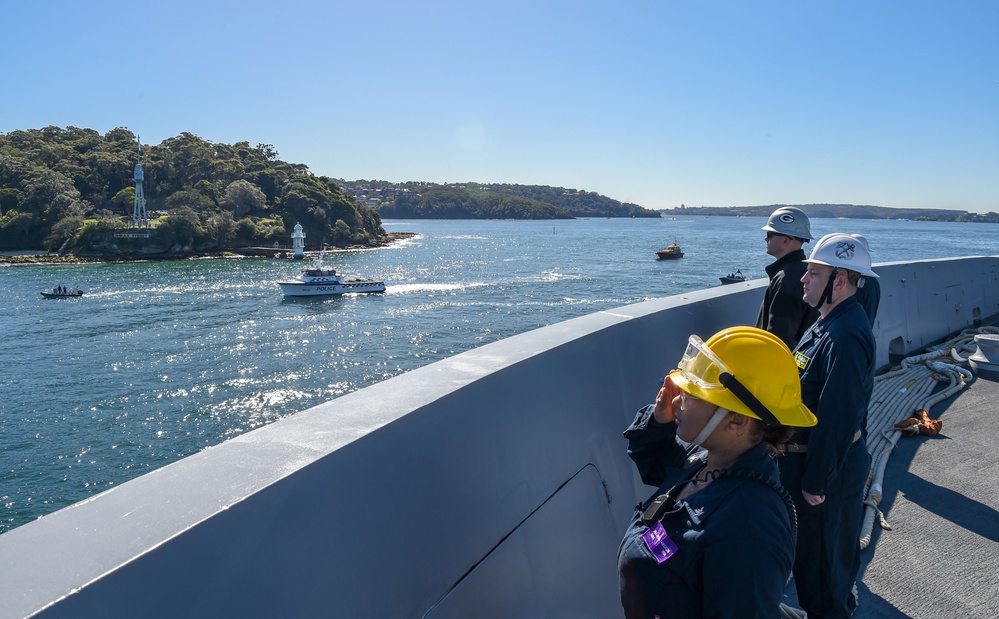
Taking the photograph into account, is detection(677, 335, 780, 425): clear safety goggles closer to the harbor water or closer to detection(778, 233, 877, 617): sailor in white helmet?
detection(778, 233, 877, 617): sailor in white helmet

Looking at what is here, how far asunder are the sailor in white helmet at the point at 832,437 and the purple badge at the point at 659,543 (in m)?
1.37

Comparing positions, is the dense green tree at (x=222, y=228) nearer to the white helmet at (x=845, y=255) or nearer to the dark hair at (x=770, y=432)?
the white helmet at (x=845, y=255)

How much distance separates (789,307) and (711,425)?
7.52 ft

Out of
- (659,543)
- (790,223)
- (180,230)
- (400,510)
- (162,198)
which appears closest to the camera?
(659,543)

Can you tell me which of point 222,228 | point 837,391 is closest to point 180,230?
point 222,228

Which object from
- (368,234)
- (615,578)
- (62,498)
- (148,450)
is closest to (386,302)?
(148,450)

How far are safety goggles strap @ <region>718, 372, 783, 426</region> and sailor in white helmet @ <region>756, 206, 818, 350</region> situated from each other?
2.18 meters

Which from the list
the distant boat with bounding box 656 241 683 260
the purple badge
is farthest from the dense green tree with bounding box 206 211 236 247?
the purple badge

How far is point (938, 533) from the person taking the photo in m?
3.77

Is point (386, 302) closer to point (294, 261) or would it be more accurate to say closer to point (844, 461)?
point (294, 261)

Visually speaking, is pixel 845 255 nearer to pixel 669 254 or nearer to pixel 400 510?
pixel 400 510

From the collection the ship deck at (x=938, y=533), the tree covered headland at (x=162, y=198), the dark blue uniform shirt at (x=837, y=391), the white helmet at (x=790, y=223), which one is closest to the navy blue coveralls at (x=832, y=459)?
the dark blue uniform shirt at (x=837, y=391)

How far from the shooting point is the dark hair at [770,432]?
1590mm

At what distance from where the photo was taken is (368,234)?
118312mm
